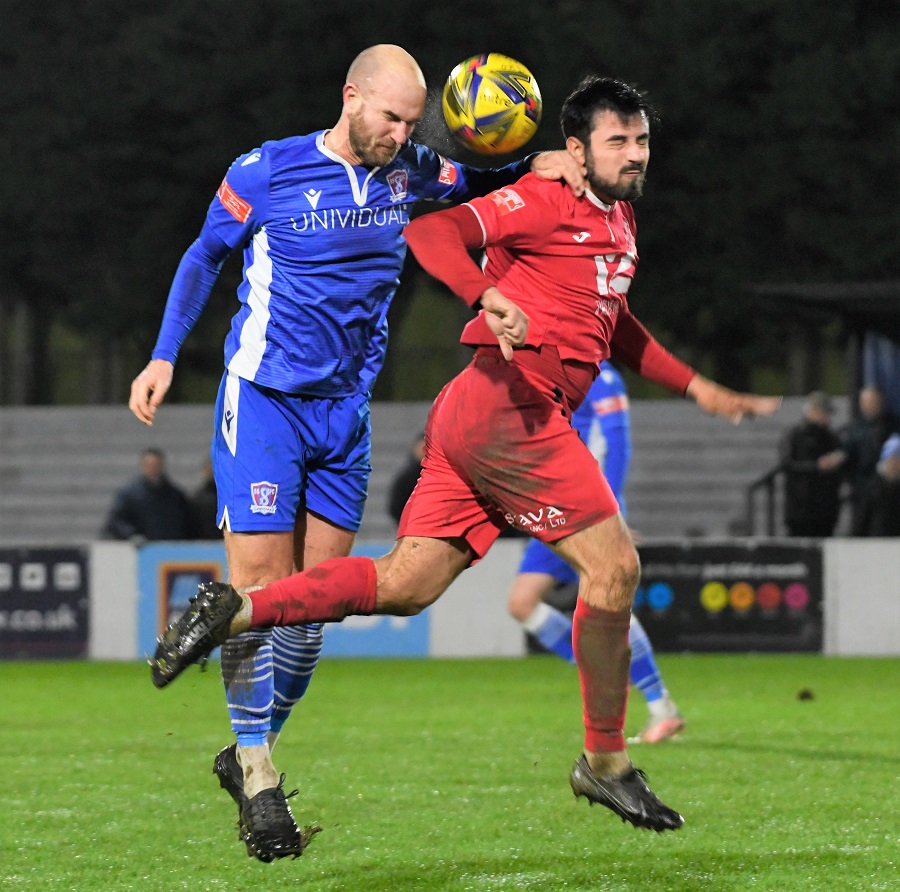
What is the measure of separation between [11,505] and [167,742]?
16.4m

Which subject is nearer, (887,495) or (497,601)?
(497,601)

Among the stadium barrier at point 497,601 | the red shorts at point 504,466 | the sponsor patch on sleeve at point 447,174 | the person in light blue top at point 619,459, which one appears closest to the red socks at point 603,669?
the red shorts at point 504,466

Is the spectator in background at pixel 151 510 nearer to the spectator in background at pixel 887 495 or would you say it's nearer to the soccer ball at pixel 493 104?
the spectator in background at pixel 887 495

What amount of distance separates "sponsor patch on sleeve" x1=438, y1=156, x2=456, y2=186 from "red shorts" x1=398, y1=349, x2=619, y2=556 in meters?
0.88

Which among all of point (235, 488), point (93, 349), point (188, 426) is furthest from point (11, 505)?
point (235, 488)

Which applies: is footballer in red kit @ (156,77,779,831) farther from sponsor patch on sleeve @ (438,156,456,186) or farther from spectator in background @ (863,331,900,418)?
spectator in background @ (863,331,900,418)

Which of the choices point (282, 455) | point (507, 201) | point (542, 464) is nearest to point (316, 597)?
point (282, 455)

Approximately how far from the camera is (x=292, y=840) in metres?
5.28

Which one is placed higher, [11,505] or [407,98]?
[407,98]

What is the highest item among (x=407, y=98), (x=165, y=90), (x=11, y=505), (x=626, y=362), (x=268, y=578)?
(x=165, y=90)

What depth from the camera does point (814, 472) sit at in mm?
17516

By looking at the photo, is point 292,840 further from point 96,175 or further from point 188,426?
point 96,175

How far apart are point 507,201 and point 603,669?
141 centimetres

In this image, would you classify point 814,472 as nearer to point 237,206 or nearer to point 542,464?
point 237,206
